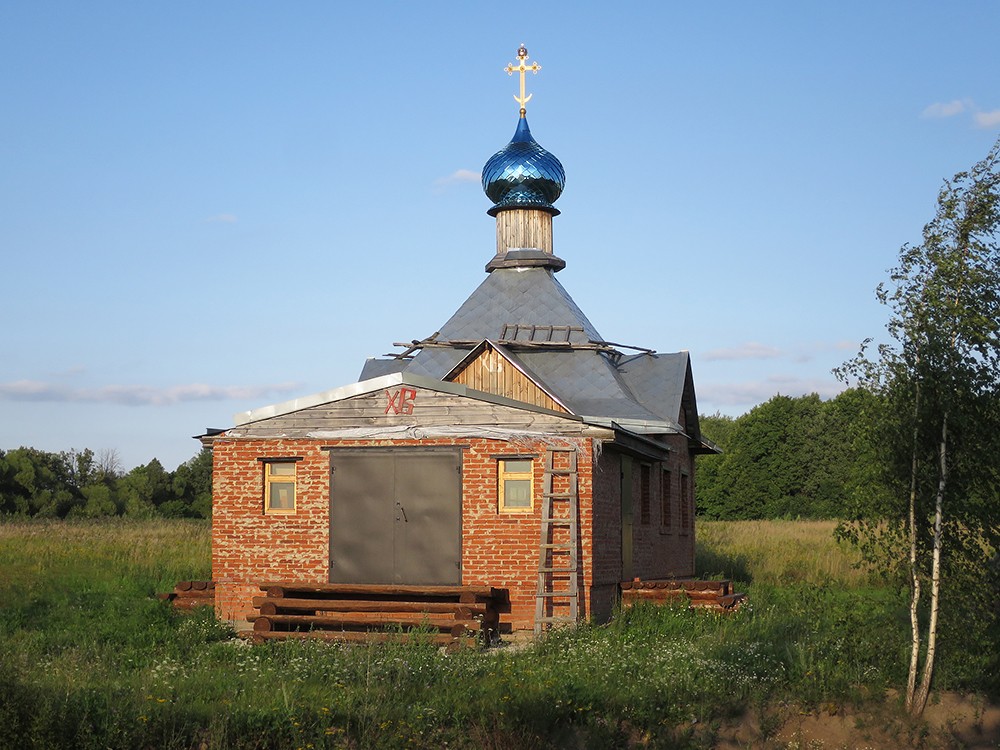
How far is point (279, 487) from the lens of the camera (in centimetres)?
1903

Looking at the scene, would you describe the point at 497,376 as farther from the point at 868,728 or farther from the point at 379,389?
the point at 868,728

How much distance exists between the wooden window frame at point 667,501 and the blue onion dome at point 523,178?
6944mm

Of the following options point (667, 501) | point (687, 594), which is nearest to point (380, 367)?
point (667, 501)

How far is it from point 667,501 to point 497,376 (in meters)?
4.23

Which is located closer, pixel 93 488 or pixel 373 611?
pixel 373 611

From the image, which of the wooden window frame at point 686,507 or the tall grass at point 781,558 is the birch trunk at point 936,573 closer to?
the tall grass at point 781,558

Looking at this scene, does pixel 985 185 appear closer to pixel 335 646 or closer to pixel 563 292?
pixel 335 646

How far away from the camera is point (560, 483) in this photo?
17.9 metres

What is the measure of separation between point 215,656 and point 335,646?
4.97 ft

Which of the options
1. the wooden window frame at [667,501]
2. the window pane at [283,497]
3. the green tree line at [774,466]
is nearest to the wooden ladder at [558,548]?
the window pane at [283,497]

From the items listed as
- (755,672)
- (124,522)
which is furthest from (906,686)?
(124,522)

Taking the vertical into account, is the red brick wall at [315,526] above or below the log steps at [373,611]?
above

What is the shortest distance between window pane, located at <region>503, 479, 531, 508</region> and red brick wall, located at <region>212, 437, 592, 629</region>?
0.19 m

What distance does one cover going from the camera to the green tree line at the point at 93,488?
53812 mm
